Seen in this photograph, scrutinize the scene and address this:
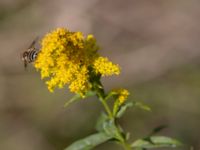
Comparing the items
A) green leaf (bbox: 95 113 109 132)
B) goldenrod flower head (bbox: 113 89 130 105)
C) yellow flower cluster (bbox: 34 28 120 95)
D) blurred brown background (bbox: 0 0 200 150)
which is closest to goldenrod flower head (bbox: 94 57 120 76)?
yellow flower cluster (bbox: 34 28 120 95)

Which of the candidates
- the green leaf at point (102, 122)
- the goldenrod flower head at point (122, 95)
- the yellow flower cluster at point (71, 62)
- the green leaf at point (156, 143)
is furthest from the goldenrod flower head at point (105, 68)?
the green leaf at point (156, 143)

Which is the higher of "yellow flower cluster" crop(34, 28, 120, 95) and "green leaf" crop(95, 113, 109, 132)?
"yellow flower cluster" crop(34, 28, 120, 95)

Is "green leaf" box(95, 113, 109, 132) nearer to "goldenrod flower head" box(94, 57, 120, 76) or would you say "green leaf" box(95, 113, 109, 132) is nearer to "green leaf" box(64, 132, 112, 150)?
"green leaf" box(64, 132, 112, 150)

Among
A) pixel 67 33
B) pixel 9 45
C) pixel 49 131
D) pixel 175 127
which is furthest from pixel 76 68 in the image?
pixel 9 45

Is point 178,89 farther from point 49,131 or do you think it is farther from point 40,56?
point 40,56

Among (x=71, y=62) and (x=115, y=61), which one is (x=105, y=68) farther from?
(x=115, y=61)

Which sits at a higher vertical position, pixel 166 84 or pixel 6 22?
pixel 6 22

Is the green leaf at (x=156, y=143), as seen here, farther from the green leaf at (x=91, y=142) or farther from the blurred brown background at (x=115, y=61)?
the blurred brown background at (x=115, y=61)
